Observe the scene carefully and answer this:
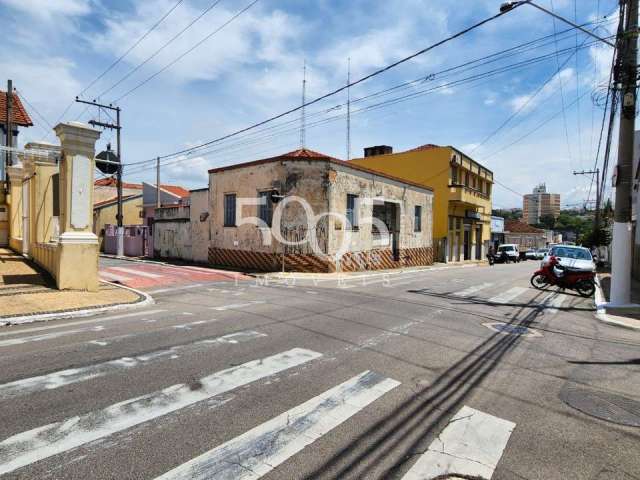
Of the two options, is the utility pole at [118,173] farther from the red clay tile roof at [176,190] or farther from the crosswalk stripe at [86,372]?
the crosswalk stripe at [86,372]

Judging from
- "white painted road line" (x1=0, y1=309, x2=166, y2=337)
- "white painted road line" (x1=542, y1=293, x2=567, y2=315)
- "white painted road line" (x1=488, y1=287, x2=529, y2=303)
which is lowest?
"white painted road line" (x1=542, y1=293, x2=567, y2=315)

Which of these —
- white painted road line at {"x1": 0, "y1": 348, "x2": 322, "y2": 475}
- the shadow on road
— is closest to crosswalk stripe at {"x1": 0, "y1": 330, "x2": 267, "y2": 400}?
white painted road line at {"x1": 0, "y1": 348, "x2": 322, "y2": 475}

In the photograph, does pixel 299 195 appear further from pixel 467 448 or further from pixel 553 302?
pixel 467 448

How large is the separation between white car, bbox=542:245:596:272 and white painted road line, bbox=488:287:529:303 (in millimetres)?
2426

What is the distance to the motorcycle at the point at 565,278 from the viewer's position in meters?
14.0

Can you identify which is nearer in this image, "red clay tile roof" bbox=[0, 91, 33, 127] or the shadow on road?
the shadow on road

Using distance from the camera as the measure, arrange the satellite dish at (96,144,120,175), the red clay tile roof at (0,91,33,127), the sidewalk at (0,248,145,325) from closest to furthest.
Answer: the sidewalk at (0,248,145,325), the red clay tile roof at (0,91,33,127), the satellite dish at (96,144,120,175)

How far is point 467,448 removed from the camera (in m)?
3.38

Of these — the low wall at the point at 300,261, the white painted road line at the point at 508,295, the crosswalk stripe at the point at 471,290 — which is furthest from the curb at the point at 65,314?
the white painted road line at the point at 508,295

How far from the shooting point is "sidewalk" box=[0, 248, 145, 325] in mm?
8219

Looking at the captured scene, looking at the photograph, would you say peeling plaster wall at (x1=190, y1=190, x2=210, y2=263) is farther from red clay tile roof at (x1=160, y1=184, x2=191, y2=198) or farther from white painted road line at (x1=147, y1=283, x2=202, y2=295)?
red clay tile roof at (x1=160, y1=184, x2=191, y2=198)

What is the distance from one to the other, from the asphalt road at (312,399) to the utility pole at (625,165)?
11.6ft

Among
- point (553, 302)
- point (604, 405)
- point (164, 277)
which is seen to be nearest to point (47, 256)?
point (164, 277)

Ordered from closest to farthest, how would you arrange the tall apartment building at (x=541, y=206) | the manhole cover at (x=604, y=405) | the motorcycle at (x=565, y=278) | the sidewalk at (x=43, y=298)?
the manhole cover at (x=604, y=405) → the sidewalk at (x=43, y=298) → the motorcycle at (x=565, y=278) → the tall apartment building at (x=541, y=206)
